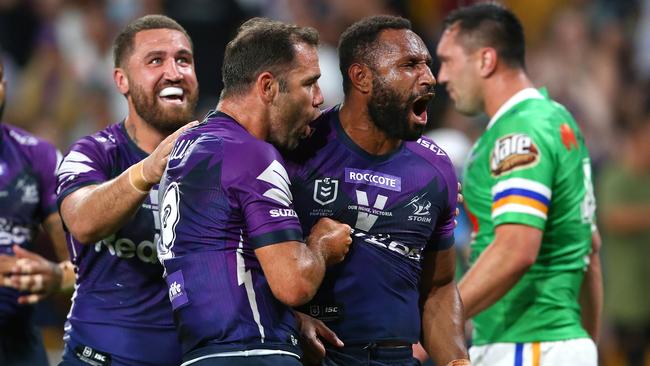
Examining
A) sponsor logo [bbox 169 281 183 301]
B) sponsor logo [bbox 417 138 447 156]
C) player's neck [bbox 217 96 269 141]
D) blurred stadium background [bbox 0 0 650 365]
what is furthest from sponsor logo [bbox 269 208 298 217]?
blurred stadium background [bbox 0 0 650 365]

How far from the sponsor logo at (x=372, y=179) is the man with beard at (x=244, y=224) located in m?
0.42

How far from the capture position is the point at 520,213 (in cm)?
593

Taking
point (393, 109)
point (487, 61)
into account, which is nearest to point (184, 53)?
point (393, 109)

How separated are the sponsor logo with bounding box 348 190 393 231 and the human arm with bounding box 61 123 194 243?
0.80m

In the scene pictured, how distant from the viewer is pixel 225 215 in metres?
4.53

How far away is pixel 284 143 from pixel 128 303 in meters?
1.22

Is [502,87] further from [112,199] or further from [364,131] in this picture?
[112,199]

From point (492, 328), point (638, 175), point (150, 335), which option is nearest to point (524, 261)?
point (492, 328)

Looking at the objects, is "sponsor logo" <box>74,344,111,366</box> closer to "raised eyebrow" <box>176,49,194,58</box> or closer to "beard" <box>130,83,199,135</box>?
"beard" <box>130,83,199,135</box>

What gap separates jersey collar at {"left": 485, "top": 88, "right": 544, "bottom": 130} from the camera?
6414 mm

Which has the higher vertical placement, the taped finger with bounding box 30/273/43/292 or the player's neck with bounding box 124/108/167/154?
the player's neck with bounding box 124/108/167/154

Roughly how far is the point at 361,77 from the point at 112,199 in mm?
1190

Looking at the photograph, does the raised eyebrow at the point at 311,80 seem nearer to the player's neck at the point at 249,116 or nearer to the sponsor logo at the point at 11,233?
the player's neck at the point at 249,116

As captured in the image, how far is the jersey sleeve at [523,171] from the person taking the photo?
595cm
